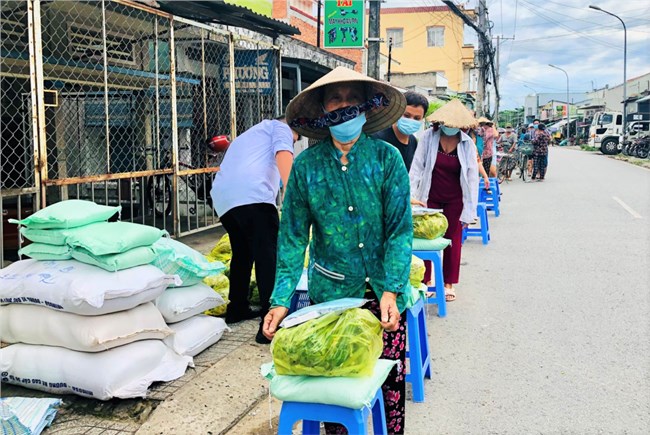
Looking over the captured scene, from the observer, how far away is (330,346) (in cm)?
234

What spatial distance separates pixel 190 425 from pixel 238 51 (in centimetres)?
697

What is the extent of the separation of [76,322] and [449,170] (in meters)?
3.56

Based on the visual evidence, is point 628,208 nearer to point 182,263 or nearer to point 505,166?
point 505,166

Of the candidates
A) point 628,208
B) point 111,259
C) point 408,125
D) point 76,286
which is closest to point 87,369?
point 76,286

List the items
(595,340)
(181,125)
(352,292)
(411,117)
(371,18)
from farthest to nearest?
1. (371,18)
2. (181,125)
3. (411,117)
4. (595,340)
5. (352,292)

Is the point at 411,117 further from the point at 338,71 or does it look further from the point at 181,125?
the point at 181,125

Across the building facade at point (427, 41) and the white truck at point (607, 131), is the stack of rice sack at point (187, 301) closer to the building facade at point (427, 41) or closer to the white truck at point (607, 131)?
the white truck at point (607, 131)

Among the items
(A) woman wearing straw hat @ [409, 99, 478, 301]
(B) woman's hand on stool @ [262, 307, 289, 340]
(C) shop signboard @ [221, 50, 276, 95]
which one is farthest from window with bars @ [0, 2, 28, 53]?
(B) woman's hand on stool @ [262, 307, 289, 340]

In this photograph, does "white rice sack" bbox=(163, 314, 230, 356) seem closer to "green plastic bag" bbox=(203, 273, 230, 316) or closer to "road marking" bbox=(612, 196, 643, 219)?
"green plastic bag" bbox=(203, 273, 230, 316)

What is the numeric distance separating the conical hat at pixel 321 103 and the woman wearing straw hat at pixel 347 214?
1 cm

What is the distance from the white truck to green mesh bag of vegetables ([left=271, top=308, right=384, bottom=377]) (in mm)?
38840

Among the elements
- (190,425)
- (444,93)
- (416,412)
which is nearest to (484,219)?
(416,412)

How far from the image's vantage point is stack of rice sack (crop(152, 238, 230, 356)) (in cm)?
421

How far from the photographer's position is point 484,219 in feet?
30.7
